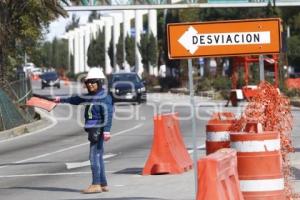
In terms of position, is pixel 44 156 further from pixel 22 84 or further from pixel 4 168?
pixel 22 84

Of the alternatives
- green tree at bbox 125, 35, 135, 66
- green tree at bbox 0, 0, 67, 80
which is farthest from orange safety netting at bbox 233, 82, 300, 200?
green tree at bbox 125, 35, 135, 66

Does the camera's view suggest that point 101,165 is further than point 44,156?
No

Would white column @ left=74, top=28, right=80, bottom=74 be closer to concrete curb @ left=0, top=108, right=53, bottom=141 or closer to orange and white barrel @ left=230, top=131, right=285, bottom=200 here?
concrete curb @ left=0, top=108, right=53, bottom=141

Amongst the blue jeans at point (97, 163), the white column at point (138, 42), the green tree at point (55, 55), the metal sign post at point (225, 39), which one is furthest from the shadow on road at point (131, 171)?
the green tree at point (55, 55)

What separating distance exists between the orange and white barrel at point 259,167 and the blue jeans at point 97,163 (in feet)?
12.3

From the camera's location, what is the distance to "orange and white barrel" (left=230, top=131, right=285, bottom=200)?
8883 millimetres

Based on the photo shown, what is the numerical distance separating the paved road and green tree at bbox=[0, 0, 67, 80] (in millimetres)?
4089

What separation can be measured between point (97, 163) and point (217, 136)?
188cm

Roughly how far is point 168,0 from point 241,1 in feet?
14.2

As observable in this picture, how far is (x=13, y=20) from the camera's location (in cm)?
3306

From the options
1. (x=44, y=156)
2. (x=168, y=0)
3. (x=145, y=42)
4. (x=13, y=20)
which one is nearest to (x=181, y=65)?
(x=168, y=0)

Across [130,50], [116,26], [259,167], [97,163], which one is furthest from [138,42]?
[259,167]

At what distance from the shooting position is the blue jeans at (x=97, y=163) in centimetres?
1228

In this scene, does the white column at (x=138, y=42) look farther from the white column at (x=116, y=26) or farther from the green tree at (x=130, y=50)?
the white column at (x=116, y=26)
